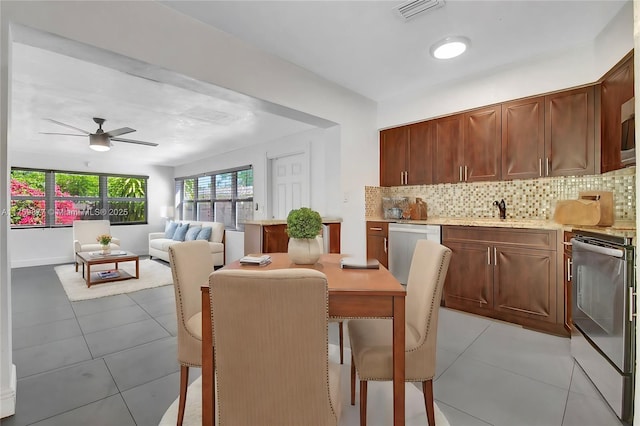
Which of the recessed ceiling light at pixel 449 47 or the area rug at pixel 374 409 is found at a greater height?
the recessed ceiling light at pixel 449 47

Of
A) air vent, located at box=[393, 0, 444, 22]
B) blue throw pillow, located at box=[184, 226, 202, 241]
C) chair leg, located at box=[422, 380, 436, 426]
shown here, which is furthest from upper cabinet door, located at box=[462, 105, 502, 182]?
blue throw pillow, located at box=[184, 226, 202, 241]

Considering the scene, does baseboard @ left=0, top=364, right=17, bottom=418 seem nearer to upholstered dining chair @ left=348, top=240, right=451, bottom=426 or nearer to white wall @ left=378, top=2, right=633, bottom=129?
upholstered dining chair @ left=348, top=240, right=451, bottom=426

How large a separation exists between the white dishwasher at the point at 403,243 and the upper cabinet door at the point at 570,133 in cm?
134

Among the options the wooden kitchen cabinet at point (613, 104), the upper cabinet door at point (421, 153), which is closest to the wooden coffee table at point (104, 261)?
the upper cabinet door at point (421, 153)

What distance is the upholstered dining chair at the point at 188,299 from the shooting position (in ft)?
5.08

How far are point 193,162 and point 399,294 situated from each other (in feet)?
25.3

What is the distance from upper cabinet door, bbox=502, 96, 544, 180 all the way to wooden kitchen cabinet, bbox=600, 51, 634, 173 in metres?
0.47

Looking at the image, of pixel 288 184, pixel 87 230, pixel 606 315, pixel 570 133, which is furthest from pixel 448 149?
pixel 87 230

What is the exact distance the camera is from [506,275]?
296 cm

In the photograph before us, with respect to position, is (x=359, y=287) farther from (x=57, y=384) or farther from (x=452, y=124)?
(x=452, y=124)

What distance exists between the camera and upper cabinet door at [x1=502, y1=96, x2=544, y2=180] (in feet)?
10.3

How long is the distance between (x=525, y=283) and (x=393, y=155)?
2.19 metres

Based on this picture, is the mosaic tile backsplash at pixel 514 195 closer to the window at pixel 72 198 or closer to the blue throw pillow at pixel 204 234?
the blue throw pillow at pixel 204 234

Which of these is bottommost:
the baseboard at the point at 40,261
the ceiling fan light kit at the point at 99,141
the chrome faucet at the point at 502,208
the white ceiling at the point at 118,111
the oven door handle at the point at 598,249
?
the baseboard at the point at 40,261
